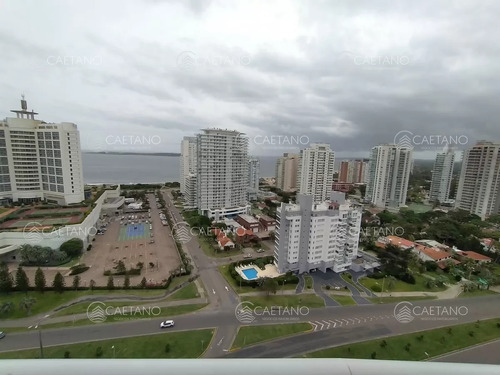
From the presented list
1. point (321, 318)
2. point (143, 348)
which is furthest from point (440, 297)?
point (143, 348)

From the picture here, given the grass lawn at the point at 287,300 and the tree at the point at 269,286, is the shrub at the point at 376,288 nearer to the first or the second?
the grass lawn at the point at 287,300

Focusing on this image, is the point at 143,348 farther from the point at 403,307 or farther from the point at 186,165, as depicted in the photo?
the point at 186,165

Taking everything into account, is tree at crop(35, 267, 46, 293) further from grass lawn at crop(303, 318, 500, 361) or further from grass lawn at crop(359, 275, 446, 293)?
grass lawn at crop(359, 275, 446, 293)

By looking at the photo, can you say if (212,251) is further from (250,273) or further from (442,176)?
(442,176)

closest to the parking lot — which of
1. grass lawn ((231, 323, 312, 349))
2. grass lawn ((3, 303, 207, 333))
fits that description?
grass lawn ((3, 303, 207, 333))

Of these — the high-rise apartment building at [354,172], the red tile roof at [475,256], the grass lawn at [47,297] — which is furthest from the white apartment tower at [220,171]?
the high-rise apartment building at [354,172]

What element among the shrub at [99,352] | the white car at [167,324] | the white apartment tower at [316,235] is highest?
the white apartment tower at [316,235]
